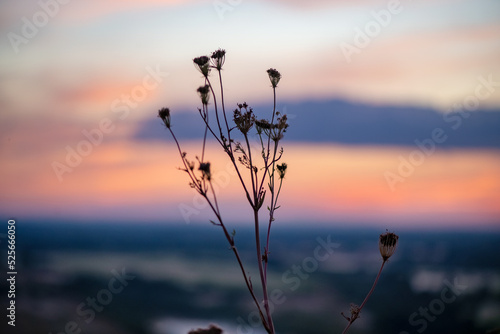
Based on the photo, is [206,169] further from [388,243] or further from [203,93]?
[388,243]

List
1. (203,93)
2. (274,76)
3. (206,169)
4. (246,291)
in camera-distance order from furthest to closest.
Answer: (246,291) → (274,76) → (203,93) → (206,169)

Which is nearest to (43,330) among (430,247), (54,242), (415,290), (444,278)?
(415,290)

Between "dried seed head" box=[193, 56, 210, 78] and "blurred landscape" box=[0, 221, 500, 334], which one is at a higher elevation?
"blurred landscape" box=[0, 221, 500, 334]

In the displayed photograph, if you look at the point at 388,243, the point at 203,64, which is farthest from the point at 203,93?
the point at 388,243

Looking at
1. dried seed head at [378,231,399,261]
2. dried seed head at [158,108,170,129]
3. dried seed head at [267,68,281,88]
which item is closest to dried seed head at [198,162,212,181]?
dried seed head at [158,108,170,129]

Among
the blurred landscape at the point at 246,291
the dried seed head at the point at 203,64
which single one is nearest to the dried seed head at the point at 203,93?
the dried seed head at the point at 203,64

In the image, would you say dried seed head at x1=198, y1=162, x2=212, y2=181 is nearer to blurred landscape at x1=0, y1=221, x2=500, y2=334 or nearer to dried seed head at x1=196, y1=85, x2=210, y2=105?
dried seed head at x1=196, y1=85, x2=210, y2=105
